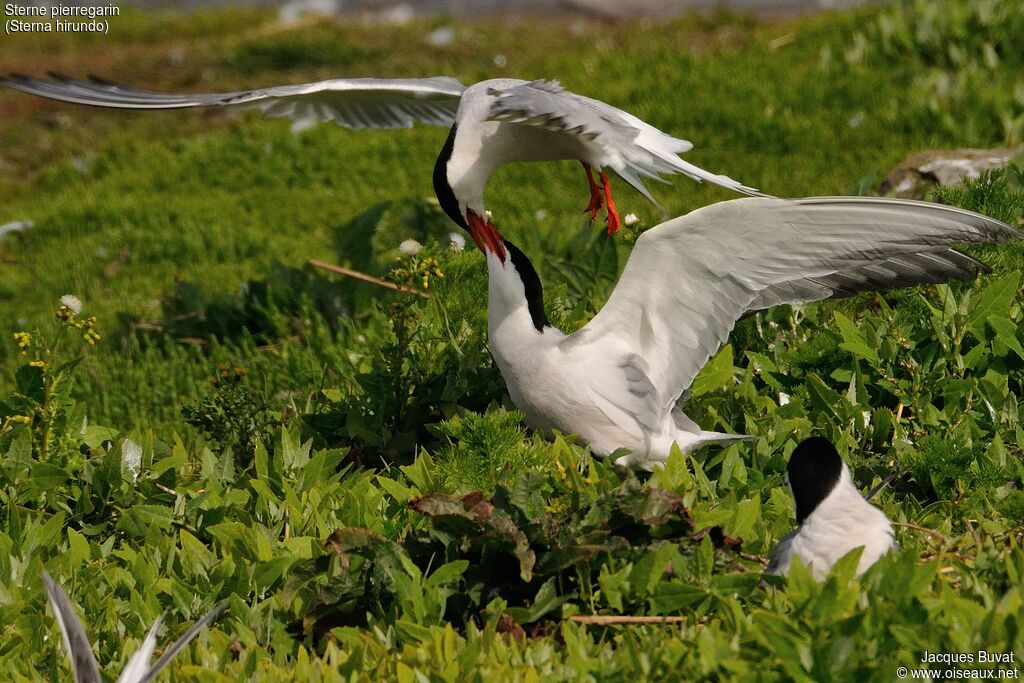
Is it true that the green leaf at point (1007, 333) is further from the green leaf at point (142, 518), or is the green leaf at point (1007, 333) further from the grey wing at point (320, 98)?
the green leaf at point (142, 518)

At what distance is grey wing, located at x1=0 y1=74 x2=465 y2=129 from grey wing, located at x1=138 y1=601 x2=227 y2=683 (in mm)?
2087

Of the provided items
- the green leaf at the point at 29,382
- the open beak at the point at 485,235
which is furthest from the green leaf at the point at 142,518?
the open beak at the point at 485,235

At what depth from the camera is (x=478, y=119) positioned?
375 centimetres

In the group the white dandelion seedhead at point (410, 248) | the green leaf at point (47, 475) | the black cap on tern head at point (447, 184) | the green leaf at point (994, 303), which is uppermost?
the black cap on tern head at point (447, 184)

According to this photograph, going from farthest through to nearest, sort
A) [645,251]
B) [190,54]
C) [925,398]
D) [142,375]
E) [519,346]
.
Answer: [190,54]
[142,375]
[925,398]
[519,346]
[645,251]

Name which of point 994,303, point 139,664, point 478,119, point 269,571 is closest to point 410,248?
point 478,119

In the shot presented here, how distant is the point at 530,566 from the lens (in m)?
3.13

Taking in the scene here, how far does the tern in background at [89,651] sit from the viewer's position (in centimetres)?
290

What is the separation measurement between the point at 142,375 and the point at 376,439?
1.85m

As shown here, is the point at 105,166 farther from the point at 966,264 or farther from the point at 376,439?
the point at 966,264

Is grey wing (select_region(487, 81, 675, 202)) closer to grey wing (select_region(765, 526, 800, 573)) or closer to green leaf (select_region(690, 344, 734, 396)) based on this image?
grey wing (select_region(765, 526, 800, 573))

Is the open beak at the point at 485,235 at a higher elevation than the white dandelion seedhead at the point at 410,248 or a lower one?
higher

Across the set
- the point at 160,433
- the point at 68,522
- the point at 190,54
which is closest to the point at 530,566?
the point at 68,522

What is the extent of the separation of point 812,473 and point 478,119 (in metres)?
1.43
